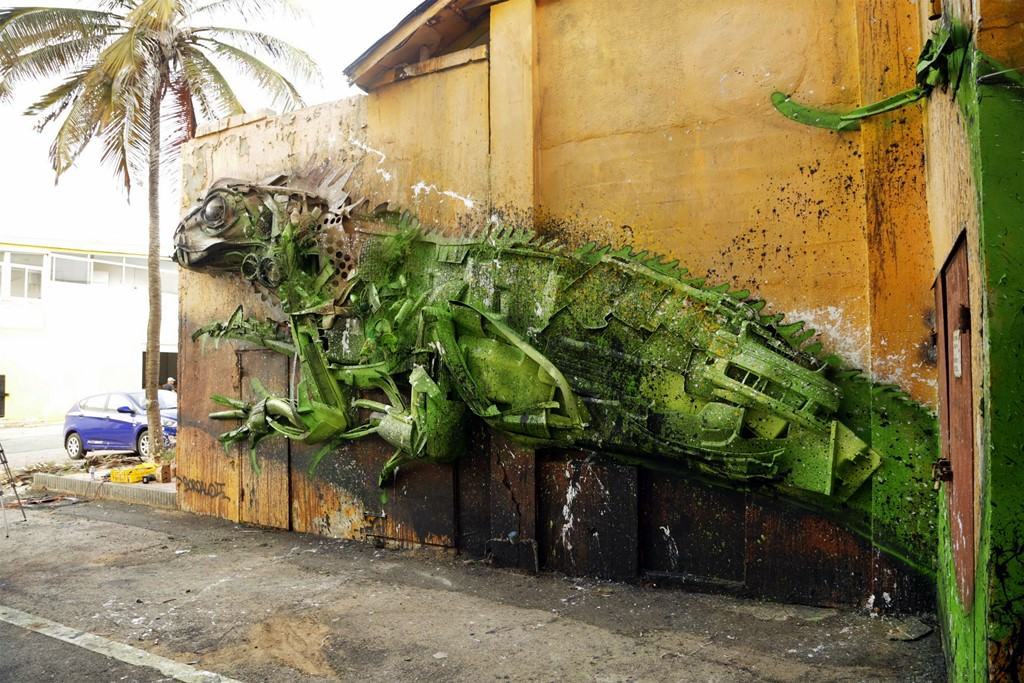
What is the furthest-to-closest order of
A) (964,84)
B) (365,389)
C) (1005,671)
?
1. (365,389)
2. (964,84)
3. (1005,671)

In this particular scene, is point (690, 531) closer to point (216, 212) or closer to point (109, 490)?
point (216, 212)

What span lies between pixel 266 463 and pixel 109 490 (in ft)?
12.7

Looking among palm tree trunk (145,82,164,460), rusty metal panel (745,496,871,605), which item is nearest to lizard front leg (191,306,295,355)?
palm tree trunk (145,82,164,460)

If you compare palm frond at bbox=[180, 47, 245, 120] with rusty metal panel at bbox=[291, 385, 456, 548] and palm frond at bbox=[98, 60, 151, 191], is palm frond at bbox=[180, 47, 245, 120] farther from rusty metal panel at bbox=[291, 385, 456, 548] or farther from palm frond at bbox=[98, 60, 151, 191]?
rusty metal panel at bbox=[291, 385, 456, 548]

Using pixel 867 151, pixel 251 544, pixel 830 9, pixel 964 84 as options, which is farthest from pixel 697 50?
pixel 251 544

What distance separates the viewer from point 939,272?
4.46 m

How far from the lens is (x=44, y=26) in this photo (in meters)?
11.7

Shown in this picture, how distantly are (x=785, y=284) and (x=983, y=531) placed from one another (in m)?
2.99

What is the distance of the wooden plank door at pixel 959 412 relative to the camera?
3.19m

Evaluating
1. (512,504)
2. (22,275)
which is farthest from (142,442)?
(22,275)

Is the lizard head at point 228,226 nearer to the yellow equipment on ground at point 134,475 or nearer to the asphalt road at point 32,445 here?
the yellow equipment on ground at point 134,475

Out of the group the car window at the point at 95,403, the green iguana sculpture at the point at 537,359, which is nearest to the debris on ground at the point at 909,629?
the green iguana sculpture at the point at 537,359

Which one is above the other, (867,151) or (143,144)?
(143,144)

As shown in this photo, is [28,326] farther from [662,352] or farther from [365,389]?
[662,352]
